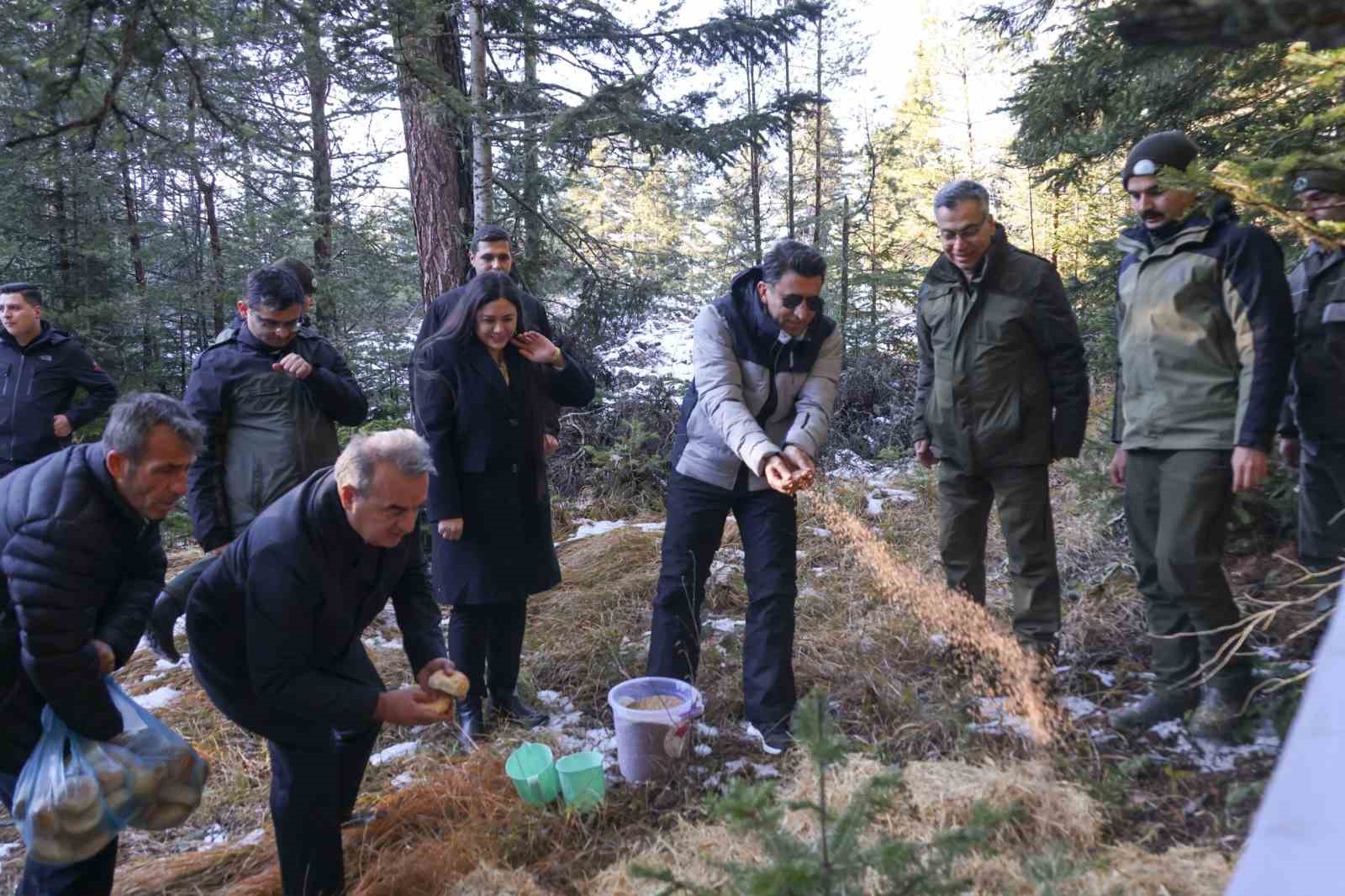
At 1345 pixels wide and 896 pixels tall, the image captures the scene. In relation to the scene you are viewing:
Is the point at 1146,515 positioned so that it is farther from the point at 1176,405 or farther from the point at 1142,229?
the point at 1142,229

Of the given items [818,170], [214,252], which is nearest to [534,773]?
[214,252]

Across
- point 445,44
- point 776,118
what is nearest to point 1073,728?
point 776,118

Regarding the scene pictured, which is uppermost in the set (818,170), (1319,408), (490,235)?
(818,170)

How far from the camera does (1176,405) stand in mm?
3117

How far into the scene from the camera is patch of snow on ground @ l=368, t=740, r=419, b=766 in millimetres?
3624

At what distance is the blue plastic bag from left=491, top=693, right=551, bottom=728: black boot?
155 cm

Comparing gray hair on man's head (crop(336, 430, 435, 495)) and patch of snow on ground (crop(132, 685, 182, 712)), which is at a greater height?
gray hair on man's head (crop(336, 430, 435, 495))

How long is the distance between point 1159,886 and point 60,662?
2.93 m

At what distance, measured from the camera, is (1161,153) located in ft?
10.3

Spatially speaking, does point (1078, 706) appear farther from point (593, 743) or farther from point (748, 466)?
point (593, 743)

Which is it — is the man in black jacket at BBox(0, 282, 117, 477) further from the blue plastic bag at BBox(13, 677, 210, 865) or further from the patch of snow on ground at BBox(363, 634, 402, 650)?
the blue plastic bag at BBox(13, 677, 210, 865)

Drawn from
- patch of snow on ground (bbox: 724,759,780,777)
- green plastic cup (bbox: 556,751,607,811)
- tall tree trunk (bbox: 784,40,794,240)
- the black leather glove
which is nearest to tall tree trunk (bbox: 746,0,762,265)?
tall tree trunk (bbox: 784,40,794,240)

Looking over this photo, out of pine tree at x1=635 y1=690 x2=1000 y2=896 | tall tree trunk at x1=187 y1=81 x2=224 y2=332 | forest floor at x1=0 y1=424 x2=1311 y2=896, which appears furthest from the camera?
tall tree trunk at x1=187 y1=81 x2=224 y2=332

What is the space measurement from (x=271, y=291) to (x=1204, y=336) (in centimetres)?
385
